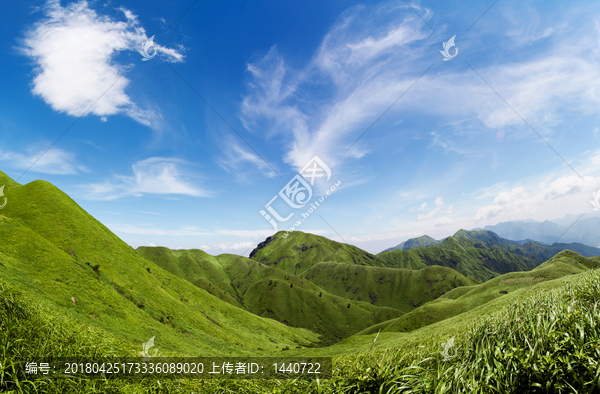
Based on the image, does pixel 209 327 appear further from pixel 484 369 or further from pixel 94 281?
pixel 484 369

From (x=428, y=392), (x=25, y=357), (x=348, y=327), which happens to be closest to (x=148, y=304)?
(x=25, y=357)

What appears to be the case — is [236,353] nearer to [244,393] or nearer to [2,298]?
[2,298]

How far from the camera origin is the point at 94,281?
45812mm

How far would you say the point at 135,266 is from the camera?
69.6 metres

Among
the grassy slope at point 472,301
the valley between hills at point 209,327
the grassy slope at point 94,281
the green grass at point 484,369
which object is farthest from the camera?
the grassy slope at point 472,301

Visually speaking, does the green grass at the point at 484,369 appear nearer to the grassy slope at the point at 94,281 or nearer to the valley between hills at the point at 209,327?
the valley between hills at the point at 209,327

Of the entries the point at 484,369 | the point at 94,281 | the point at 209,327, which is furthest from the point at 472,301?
the point at 94,281

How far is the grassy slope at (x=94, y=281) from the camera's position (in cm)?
3697

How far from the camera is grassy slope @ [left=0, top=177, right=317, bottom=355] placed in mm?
36969

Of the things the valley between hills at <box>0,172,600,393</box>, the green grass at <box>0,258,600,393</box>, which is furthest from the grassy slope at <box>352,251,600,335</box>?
the green grass at <box>0,258,600,393</box>

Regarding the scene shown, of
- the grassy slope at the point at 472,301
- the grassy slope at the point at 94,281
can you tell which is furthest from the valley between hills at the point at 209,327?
the grassy slope at the point at 472,301

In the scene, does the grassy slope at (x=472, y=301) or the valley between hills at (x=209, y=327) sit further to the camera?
the grassy slope at (x=472, y=301)

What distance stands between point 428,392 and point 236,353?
222 ft

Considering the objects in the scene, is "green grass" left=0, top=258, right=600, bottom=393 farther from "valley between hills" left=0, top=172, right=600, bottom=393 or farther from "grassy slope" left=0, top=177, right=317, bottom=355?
"grassy slope" left=0, top=177, right=317, bottom=355
